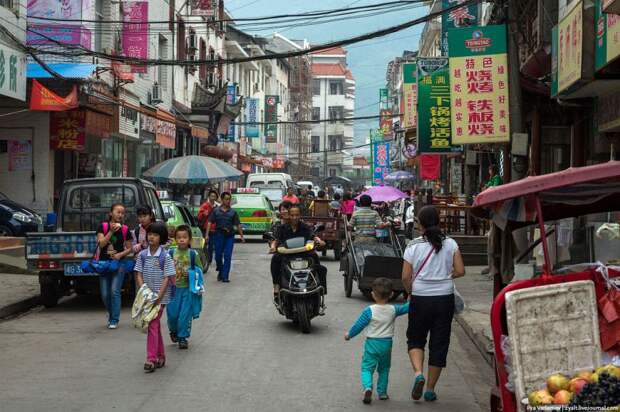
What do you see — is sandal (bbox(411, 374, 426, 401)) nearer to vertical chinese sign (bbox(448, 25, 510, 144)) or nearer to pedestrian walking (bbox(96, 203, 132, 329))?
pedestrian walking (bbox(96, 203, 132, 329))

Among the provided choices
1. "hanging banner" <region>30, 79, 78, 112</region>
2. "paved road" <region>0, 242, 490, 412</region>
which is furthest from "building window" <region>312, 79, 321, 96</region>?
"paved road" <region>0, 242, 490, 412</region>

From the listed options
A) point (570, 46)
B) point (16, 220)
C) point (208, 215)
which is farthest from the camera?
point (16, 220)

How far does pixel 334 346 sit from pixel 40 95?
40.8 ft

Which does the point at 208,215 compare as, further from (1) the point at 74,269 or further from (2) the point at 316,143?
(2) the point at 316,143

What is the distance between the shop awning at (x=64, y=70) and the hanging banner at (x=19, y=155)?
2194mm

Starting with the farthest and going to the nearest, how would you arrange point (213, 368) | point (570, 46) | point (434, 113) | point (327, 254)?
1. point (327, 254)
2. point (434, 113)
3. point (570, 46)
4. point (213, 368)

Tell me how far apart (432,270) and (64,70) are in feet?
56.1

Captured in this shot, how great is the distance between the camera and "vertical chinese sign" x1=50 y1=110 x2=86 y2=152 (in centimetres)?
2397

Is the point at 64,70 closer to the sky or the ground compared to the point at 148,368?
closer to the sky

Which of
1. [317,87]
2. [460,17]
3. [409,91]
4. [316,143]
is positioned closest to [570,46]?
[460,17]

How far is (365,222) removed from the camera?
15945 mm

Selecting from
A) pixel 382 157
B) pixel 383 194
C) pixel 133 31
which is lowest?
pixel 383 194

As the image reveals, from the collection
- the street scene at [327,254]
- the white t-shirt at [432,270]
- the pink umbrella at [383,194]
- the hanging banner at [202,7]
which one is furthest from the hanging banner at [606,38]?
the hanging banner at [202,7]

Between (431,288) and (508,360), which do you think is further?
(431,288)
